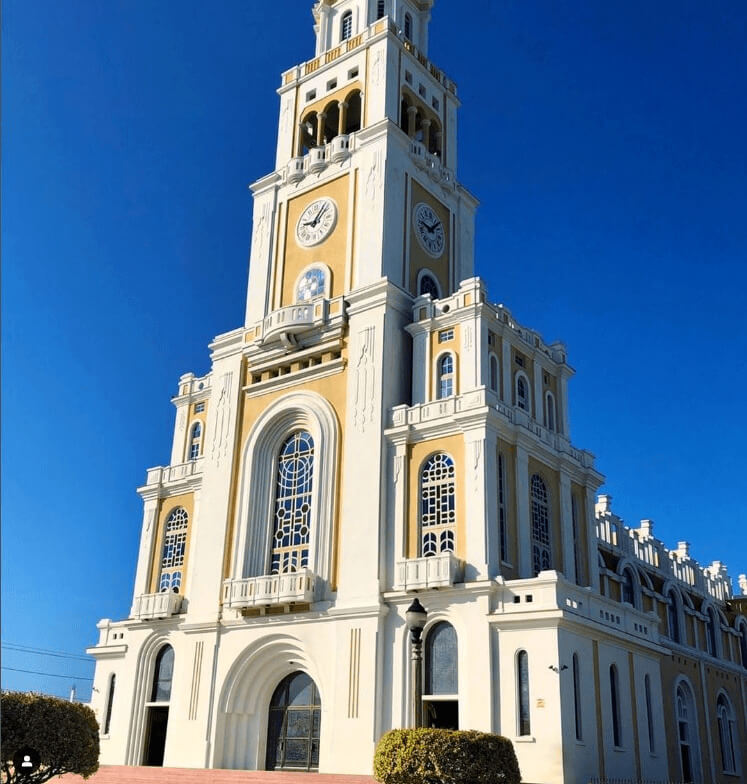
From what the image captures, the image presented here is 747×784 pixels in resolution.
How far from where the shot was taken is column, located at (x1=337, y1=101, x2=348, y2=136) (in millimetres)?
45291

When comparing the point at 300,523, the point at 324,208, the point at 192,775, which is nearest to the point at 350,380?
the point at 300,523

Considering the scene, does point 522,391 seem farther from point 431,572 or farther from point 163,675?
point 163,675

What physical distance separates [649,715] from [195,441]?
939 inches

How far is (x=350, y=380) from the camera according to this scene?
3747cm

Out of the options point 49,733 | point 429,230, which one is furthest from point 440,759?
point 429,230

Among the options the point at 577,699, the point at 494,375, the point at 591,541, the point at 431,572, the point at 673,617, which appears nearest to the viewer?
the point at 577,699

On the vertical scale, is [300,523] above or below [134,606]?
above

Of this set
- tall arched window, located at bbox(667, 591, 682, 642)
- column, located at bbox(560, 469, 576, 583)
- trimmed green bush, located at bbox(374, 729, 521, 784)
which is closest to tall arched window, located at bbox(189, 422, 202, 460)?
column, located at bbox(560, 469, 576, 583)

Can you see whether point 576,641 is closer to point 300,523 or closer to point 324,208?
point 300,523

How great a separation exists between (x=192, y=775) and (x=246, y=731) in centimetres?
455

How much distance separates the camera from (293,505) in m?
38.3

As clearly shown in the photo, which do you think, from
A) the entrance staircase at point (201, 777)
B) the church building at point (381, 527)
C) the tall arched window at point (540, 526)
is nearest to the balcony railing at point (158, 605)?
the church building at point (381, 527)

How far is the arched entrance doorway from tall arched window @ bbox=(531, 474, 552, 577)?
32.5 ft

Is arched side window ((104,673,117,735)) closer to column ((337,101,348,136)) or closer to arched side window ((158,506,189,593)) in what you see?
arched side window ((158,506,189,593))
